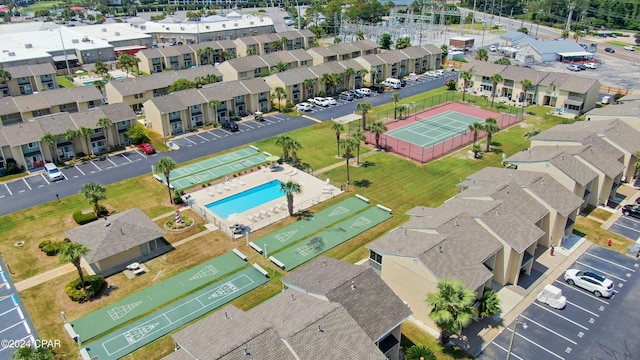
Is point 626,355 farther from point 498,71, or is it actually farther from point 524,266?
point 498,71

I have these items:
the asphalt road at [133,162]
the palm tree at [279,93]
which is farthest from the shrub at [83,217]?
the palm tree at [279,93]

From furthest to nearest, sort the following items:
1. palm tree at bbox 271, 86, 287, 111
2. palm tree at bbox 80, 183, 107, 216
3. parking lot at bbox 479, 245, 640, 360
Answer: palm tree at bbox 271, 86, 287, 111
palm tree at bbox 80, 183, 107, 216
parking lot at bbox 479, 245, 640, 360

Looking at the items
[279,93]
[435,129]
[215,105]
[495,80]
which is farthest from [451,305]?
[495,80]

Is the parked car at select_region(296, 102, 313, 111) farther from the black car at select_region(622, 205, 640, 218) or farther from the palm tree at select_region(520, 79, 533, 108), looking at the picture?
the black car at select_region(622, 205, 640, 218)

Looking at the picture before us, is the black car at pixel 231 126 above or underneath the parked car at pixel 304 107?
underneath

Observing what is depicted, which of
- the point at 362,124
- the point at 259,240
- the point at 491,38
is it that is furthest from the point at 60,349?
the point at 491,38

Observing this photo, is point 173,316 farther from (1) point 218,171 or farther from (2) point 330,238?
(1) point 218,171

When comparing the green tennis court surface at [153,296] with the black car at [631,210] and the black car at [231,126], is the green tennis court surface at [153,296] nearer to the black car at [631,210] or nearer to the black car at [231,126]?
the black car at [231,126]

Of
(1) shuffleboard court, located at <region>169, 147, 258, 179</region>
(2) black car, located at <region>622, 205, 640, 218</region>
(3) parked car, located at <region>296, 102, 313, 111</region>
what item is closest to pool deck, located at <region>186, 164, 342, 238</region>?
(1) shuffleboard court, located at <region>169, 147, 258, 179</region>
